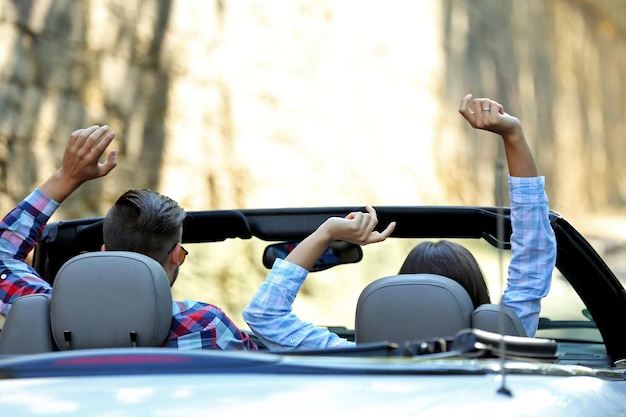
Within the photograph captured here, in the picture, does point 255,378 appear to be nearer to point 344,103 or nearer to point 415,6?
point 344,103

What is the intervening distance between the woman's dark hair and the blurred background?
228 inches

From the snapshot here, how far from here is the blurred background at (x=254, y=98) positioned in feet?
29.6

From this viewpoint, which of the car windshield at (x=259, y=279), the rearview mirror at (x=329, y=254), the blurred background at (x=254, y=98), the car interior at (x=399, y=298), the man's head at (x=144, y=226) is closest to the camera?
the car interior at (x=399, y=298)

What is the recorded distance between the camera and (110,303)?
2.62 meters

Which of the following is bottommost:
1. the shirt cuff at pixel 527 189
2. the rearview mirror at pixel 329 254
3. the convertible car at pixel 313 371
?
the convertible car at pixel 313 371

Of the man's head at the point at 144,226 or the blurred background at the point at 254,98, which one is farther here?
the blurred background at the point at 254,98

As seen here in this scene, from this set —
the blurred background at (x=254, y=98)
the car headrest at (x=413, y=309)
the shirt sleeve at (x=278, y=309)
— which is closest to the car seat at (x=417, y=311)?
the car headrest at (x=413, y=309)

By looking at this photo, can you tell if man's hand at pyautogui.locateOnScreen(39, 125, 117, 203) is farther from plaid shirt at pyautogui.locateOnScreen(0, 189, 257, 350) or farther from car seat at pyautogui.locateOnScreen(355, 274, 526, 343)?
car seat at pyautogui.locateOnScreen(355, 274, 526, 343)

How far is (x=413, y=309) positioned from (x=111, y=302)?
2.47ft

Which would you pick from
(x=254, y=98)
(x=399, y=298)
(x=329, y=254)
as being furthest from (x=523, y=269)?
(x=254, y=98)

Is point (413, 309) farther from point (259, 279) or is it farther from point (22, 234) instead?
point (259, 279)

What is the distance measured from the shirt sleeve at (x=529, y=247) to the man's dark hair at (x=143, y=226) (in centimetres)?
102

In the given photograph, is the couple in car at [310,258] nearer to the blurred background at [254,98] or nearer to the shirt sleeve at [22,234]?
the shirt sleeve at [22,234]

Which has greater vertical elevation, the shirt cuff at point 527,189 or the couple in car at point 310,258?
the shirt cuff at point 527,189
